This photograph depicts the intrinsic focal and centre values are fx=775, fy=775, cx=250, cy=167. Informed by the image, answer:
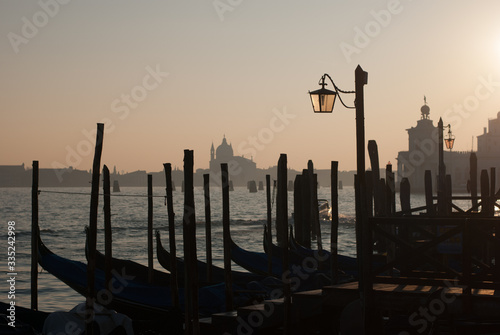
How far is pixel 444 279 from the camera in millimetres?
6973

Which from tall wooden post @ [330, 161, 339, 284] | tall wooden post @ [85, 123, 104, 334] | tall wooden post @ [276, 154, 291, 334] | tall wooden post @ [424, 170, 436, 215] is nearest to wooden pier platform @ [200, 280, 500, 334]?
tall wooden post @ [276, 154, 291, 334]

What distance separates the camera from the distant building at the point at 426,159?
9381 centimetres

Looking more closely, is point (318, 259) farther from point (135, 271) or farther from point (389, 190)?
point (135, 271)

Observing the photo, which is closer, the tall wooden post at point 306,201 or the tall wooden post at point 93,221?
the tall wooden post at point 93,221

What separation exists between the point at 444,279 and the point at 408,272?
3.26 feet

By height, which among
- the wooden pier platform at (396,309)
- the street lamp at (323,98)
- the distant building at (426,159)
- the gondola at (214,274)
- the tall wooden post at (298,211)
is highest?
the distant building at (426,159)

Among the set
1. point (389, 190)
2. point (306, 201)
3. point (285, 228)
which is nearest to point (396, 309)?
point (285, 228)

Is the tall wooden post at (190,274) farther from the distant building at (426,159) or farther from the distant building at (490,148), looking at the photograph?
the distant building at (426,159)

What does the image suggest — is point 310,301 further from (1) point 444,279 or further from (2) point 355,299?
(1) point 444,279

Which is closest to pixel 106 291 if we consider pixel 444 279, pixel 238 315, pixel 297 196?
pixel 238 315

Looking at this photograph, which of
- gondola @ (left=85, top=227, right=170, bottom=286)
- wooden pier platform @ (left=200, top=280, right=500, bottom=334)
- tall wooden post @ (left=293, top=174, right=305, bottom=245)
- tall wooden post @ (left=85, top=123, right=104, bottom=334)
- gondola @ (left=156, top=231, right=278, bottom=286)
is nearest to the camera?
wooden pier platform @ (left=200, top=280, right=500, bottom=334)

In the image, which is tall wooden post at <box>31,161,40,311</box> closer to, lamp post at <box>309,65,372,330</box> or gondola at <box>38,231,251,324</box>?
gondola at <box>38,231,251,324</box>

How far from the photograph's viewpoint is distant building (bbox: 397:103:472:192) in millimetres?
93812

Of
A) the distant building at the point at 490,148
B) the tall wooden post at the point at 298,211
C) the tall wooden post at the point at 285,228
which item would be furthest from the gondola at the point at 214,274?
the distant building at the point at 490,148
